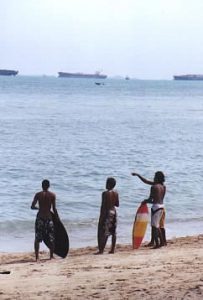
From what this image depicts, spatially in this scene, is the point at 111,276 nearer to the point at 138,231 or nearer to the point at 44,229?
the point at 44,229

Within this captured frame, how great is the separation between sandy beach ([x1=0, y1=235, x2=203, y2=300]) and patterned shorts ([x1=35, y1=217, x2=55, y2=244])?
1.30 ft

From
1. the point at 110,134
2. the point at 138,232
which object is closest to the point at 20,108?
the point at 110,134

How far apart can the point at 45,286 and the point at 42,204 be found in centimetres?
225

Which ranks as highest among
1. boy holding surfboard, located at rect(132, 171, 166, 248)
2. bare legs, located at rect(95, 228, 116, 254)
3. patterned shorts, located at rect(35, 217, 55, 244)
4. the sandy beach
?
boy holding surfboard, located at rect(132, 171, 166, 248)

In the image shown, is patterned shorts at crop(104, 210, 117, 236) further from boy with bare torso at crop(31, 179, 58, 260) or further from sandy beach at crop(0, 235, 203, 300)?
boy with bare torso at crop(31, 179, 58, 260)

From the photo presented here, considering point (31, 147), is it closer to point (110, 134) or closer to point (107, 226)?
point (110, 134)

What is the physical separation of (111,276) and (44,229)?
82.1 inches

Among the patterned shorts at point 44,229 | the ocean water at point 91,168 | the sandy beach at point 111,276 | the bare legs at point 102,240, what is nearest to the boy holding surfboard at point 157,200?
the sandy beach at point 111,276

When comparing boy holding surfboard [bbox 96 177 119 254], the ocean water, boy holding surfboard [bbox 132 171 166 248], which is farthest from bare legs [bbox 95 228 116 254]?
the ocean water

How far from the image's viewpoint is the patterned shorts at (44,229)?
11414 millimetres

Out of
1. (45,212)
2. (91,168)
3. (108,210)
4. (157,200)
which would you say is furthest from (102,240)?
(91,168)

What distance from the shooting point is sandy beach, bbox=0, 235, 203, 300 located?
28.7 feet

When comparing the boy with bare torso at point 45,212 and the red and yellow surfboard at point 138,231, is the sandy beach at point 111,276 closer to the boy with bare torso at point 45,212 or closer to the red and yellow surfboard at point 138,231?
the boy with bare torso at point 45,212

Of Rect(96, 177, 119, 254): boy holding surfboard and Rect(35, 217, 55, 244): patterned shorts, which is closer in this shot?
Rect(35, 217, 55, 244): patterned shorts
